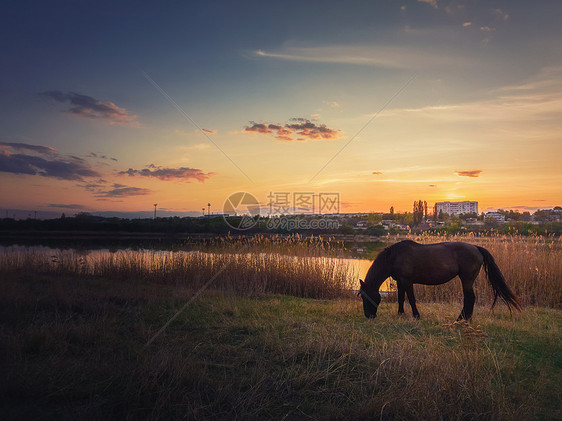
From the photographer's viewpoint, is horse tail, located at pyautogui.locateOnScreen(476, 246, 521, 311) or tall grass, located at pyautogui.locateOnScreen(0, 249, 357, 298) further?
tall grass, located at pyautogui.locateOnScreen(0, 249, 357, 298)

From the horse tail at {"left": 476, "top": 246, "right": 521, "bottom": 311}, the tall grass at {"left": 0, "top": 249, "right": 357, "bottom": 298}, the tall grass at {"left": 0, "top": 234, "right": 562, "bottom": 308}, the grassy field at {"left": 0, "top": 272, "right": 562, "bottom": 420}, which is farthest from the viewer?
the tall grass at {"left": 0, "top": 249, "right": 357, "bottom": 298}

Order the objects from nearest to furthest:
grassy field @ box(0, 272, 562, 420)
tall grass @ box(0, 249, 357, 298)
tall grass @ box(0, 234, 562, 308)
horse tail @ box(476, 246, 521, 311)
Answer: grassy field @ box(0, 272, 562, 420) → horse tail @ box(476, 246, 521, 311) → tall grass @ box(0, 234, 562, 308) → tall grass @ box(0, 249, 357, 298)

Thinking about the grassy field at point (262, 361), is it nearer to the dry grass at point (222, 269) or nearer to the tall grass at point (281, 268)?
the tall grass at point (281, 268)

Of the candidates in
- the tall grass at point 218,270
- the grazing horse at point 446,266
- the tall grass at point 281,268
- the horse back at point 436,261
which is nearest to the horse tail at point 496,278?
the grazing horse at point 446,266

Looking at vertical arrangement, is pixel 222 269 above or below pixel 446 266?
below

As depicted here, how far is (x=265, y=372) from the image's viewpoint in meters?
3.92

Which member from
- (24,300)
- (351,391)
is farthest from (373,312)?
(24,300)

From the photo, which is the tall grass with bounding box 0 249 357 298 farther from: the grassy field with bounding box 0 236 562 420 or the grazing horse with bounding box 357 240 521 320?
the grazing horse with bounding box 357 240 521 320

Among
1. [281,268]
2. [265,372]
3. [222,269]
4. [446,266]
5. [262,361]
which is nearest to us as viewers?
[265,372]

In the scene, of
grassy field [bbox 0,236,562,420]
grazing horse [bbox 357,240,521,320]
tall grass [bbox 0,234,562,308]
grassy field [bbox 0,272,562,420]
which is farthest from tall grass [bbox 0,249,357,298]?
grassy field [bbox 0,272,562,420]

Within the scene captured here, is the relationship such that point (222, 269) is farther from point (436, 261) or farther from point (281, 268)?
point (436, 261)

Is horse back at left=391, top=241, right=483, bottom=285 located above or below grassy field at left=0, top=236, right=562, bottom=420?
above

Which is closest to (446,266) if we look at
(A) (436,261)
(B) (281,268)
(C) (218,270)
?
(A) (436,261)

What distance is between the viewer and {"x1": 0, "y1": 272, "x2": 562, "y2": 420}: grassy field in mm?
3154
